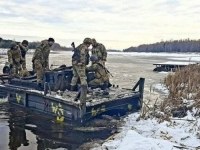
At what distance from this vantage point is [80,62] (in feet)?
28.2

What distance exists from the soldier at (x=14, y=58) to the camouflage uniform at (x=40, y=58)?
250cm

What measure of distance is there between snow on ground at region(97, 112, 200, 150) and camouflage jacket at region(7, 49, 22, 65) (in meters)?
5.75

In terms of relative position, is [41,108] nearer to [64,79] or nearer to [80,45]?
[64,79]

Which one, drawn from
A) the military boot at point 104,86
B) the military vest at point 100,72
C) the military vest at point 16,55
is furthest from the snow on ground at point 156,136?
the military vest at point 16,55

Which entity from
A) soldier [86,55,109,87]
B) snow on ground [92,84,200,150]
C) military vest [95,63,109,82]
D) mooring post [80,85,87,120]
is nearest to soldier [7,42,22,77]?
soldier [86,55,109,87]

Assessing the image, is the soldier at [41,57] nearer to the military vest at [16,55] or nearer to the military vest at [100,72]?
the military vest at [100,72]

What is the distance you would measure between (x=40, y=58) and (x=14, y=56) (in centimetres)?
272

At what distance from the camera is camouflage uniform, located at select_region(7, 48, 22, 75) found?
38.2 feet

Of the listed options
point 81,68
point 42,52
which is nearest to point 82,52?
point 81,68

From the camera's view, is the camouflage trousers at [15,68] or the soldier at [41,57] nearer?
the soldier at [41,57]

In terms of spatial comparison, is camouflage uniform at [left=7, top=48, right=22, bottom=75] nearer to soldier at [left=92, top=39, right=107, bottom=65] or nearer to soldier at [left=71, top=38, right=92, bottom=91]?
soldier at [left=92, top=39, right=107, bottom=65]

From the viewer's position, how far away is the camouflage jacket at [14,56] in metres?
11.6

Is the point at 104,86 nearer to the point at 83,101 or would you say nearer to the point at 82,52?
the point at 82,52

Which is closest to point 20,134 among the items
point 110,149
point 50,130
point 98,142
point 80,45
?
point 50,130
